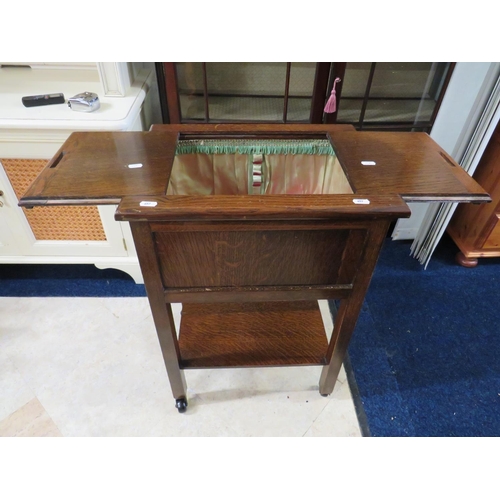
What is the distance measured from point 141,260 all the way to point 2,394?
0.97 meters

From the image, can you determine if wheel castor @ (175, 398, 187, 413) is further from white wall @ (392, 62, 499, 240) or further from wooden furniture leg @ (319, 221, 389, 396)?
white wall @ (392, 62, 499, 240)

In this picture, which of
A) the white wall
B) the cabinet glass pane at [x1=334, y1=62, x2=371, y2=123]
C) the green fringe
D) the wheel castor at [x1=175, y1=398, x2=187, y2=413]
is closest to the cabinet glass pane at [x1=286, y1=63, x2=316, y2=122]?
the cabinet glass pane at [x1=334, y1=62, x2=371, y2=123]

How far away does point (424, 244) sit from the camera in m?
1.81

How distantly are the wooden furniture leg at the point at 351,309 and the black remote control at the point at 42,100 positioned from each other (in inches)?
48.5

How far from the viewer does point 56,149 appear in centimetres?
131

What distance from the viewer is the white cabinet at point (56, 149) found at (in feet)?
4.13

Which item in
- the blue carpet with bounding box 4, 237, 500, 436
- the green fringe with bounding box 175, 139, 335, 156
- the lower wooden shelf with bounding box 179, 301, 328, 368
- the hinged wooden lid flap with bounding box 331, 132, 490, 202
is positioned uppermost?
the hinged wooden lid flap with bounding box 331, 132, 490, 202

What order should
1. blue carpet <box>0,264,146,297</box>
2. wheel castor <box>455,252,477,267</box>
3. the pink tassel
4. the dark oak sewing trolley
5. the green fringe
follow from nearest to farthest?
the dark oak sewing trolley, the green fringe, the pink tassel, blue carpet <box>0,264,146,297</box>, wheel castor <box>455,252,477,267</box>

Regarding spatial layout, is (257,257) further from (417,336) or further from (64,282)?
(64,282)

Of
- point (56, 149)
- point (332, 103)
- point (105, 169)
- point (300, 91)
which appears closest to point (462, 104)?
point (332, 103)

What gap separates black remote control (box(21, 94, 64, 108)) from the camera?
128 cm

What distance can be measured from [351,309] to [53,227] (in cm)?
131

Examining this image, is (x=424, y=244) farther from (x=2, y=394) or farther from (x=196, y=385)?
(x=2, y=394)

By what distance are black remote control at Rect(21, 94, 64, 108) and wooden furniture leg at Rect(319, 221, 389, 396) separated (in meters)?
1.23
